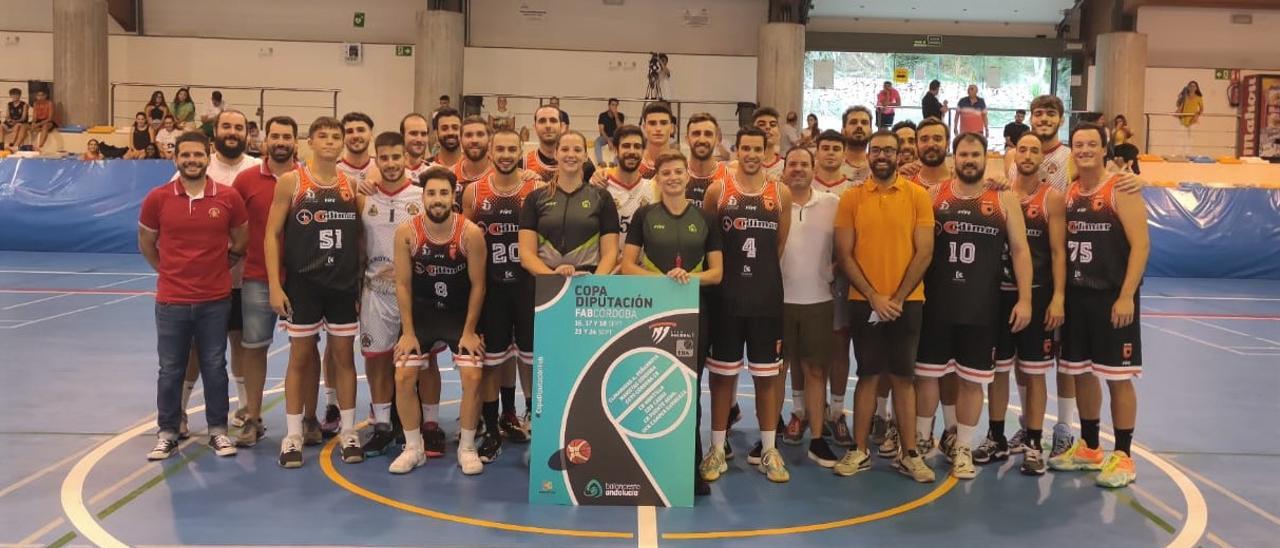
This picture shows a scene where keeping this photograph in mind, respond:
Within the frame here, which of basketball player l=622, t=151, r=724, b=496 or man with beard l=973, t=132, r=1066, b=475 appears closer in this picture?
basketball player l=622, t=151, r=724, b=496

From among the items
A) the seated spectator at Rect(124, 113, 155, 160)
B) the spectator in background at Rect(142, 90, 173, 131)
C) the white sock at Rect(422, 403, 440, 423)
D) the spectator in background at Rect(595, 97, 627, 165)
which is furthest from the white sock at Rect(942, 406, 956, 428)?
the spectator in background at Rect(142, 90, 173, 131)

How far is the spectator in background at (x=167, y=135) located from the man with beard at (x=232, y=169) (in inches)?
555

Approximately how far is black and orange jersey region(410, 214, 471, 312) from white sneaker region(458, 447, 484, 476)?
0.90 metres

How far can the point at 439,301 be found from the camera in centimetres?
665

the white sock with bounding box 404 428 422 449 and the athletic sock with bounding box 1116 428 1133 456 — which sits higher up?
the athletic sock with bounding box 1116 428 1133 456

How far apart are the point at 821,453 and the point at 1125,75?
2277cm

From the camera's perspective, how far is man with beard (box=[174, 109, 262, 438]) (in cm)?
723

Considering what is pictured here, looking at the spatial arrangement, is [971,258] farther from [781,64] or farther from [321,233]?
[781,64]

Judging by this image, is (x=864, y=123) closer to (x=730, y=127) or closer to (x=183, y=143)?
(x=183, y=143)

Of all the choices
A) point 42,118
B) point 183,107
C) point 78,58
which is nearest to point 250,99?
point 183,107

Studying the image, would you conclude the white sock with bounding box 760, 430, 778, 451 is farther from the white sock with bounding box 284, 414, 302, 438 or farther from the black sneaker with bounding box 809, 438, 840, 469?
the white sock with bounding box 284, 414, 302, 438

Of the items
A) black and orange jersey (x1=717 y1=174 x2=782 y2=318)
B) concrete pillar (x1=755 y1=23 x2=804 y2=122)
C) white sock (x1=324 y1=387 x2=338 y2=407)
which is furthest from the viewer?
concrete pillar (x1=755 y1=23 x2=804 y2=122)

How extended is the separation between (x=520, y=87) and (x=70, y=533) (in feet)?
73.0

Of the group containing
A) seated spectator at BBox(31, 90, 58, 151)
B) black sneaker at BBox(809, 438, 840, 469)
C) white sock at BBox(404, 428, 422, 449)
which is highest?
seated spectator at BBox(31, 90, 58, 151)
